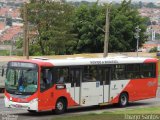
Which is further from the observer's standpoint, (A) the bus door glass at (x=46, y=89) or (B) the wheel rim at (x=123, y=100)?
(B) the wheel rim at (x=123, y=100)

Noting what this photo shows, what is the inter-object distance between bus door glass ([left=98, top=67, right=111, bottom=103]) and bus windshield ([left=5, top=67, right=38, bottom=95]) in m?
4.17

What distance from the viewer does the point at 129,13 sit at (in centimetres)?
7338

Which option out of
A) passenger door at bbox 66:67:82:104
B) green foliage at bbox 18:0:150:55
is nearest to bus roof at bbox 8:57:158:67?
passenger door at bbox 66:67:82:104

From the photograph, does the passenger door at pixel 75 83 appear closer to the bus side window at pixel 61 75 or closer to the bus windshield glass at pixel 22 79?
the bus side window at pixel 61 75

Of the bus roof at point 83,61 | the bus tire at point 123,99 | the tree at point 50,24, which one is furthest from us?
the tree at point 50,24

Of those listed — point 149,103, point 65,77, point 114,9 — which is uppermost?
point 114,9

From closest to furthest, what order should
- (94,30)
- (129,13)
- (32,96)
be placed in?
(32,96) → (94,30) → (129,13)

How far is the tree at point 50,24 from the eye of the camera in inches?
2442

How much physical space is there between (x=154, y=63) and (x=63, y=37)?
34.2 m

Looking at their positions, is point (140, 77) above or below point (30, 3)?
below

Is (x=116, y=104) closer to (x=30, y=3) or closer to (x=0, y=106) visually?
(x=0, y=106)

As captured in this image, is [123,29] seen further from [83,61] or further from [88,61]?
[83,61]

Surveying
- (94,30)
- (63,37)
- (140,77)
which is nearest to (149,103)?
(140,77)

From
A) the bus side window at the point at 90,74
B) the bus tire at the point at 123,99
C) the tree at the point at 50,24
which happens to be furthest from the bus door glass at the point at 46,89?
the tree at the point at 50,24
